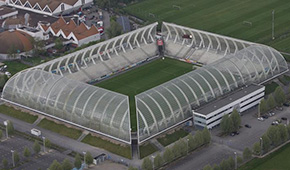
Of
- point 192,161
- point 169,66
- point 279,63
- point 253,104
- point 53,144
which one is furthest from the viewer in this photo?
point 169,66

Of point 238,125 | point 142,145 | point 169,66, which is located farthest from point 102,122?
point 169,66

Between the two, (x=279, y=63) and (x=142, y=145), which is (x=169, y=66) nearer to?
(x=279, y=63)

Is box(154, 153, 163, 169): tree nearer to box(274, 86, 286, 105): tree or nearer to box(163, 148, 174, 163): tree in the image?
box(163, 148, 174, 163): tree

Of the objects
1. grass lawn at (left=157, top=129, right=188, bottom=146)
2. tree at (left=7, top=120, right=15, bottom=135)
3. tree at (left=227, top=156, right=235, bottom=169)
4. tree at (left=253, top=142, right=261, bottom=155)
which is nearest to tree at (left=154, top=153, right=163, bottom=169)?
grass lawn at (left=157, top=129, right=188, bottom=146)

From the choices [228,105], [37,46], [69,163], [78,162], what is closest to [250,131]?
[228,105]

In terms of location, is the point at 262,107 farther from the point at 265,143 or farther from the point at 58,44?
the point at 58,44

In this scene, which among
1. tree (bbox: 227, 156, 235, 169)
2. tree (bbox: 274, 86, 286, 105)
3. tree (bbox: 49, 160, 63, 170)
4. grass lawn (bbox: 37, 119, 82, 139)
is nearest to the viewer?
tree (bbox: 227, 156, 235, 169)
